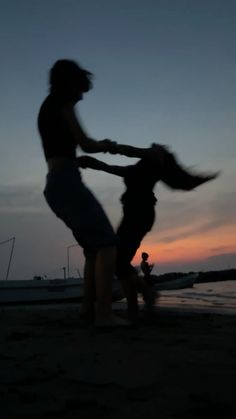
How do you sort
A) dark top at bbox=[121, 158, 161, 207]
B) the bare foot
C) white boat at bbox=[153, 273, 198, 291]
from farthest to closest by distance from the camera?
white boat at bbox=[153, 273, 198, 291] → dark top at bbox=[121, 158, 161, 207] → the bare foot

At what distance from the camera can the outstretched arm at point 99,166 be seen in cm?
472

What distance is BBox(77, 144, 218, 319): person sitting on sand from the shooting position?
482 cm

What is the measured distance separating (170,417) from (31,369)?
0.94 meters

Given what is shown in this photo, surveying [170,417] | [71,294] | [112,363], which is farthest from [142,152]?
[71,294]

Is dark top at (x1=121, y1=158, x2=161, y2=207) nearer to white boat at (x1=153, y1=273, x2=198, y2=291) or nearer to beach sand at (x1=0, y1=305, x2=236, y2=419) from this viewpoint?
beach sand at (x1=0, y1=305, x2=236, y2=419)

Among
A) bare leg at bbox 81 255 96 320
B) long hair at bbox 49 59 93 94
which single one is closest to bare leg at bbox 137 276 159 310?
bare leg at bbox 81 255 96 320

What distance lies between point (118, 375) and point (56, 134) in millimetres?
2357

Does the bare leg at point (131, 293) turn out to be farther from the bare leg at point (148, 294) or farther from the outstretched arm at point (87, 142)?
the outstretched arm at point (87, 142)

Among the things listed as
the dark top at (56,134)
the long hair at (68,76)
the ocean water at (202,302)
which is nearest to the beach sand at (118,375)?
the dark top at (56,134)

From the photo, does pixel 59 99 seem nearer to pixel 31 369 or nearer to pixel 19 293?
pixel 31 369

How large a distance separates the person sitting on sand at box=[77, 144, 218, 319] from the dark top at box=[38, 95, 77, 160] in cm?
67

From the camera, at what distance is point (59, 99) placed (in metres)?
4.13

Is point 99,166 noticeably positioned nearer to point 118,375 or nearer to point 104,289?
point 104,289

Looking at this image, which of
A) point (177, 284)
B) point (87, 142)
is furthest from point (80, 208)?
A: point (177, 284)
